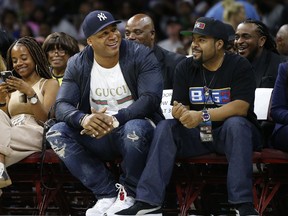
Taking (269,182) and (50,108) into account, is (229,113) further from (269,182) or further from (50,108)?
(50,108)

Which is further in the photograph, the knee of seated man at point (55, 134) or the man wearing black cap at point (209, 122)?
the knee of seated man at point (55, 134)

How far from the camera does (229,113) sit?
A: 23.7 ft

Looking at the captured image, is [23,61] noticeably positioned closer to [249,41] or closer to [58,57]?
[58,57]

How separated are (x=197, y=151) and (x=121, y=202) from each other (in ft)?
2.40

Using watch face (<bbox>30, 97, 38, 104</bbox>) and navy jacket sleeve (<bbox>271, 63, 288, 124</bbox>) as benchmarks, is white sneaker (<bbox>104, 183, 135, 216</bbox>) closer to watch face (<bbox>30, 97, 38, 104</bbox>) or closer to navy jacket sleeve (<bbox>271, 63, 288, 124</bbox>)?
watch face (<bbox>30, 97, 38, 104</bbox>)

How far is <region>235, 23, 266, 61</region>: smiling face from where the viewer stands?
28.0 feet

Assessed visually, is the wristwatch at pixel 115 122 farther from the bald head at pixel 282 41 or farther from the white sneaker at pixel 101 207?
the bald head at pixel 282 41

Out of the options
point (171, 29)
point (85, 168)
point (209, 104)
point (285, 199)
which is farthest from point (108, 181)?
point (171, 29)

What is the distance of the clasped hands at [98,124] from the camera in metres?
7.20

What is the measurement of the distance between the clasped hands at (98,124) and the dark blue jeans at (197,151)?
38 cm

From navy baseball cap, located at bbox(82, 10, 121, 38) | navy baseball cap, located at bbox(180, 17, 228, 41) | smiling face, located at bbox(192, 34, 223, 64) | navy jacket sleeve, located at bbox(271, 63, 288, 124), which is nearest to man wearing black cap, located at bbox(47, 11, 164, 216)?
navy baseball cap, located at bbox(82, 10, 121, 38)

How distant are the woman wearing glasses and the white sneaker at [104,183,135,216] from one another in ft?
6.23

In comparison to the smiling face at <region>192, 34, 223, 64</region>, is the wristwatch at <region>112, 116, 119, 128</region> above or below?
below

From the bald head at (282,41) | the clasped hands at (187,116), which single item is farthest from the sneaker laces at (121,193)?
the bald head at (282,41)
